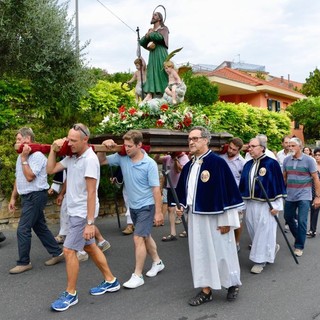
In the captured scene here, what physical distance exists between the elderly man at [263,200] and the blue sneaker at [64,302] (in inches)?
97.6

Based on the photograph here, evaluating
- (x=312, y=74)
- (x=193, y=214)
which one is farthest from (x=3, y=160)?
(x=312, y=74)

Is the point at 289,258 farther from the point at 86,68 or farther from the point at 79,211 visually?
the point at 86,68

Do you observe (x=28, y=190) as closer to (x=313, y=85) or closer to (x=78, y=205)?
(x=78, y=205)

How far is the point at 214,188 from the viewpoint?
4.34 metres

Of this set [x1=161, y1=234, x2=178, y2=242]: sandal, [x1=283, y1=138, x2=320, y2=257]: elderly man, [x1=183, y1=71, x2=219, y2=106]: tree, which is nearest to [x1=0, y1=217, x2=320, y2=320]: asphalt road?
[x1=283, y1=138, x2=320, y2=257]: elderly man

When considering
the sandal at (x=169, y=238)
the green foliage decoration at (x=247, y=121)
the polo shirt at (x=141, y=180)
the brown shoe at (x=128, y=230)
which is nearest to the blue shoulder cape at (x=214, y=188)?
the polo shirt at (x=141, y=180)

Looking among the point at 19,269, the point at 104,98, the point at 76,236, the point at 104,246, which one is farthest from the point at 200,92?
the point at 76,236

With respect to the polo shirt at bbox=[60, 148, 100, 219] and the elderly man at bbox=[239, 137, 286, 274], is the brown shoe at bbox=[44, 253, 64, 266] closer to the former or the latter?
the polo shirt at bbox=[60, 148, 100, 219]

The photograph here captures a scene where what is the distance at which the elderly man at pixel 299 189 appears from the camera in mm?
6348

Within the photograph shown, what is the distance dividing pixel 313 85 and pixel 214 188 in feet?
114

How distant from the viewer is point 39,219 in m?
5.54

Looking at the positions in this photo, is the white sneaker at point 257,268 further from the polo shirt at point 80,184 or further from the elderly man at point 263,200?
the polo shirt at point 80,184

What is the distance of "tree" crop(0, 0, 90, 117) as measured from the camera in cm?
921

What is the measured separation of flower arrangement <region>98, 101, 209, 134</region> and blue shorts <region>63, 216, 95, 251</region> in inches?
81.8
